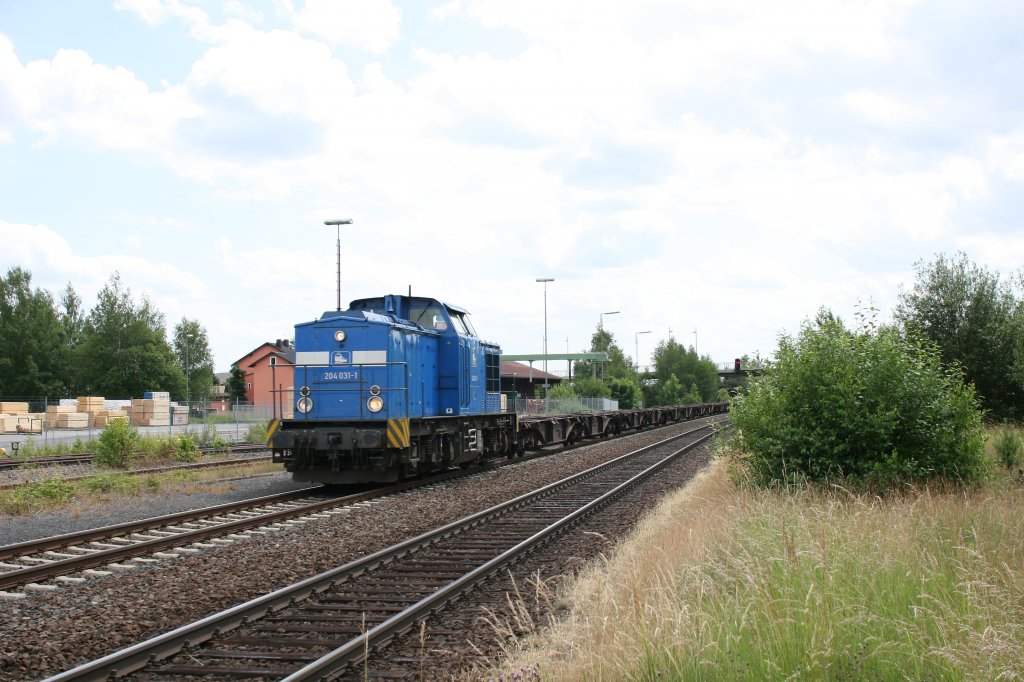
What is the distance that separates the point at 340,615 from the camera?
668cm

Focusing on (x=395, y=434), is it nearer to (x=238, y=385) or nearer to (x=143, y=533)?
(x=143, y=533)

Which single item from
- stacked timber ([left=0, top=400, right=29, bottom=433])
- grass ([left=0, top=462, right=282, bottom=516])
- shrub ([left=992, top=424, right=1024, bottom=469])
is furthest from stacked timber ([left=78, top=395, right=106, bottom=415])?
shrub ([left=992, top=424, right=1024, bottom=469])

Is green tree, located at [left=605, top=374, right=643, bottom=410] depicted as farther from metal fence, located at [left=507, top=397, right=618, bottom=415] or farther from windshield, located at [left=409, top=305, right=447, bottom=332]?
windshield, located at [left=409, top=305, right=447, bottom=332]

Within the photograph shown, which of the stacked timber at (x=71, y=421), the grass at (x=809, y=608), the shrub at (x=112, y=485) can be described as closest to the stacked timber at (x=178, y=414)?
the stacked timber at (x=71, y=421)

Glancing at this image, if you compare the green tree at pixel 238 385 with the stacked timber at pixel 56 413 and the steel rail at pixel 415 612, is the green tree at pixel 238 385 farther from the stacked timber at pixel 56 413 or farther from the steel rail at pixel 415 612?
the steel rail at pixel 415 612

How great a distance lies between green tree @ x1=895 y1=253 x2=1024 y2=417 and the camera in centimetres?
2700

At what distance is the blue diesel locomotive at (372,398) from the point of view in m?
14.6

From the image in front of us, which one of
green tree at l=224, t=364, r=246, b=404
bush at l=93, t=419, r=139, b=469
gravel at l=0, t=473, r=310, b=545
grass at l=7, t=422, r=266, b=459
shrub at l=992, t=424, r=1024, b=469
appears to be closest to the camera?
gravel at l=0, t=473, r=310, b=545

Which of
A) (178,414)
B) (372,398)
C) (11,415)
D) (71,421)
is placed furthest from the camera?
(178,414)

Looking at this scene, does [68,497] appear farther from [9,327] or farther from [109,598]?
[9,327]

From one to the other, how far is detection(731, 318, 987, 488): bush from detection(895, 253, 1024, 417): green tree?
16.3 meters

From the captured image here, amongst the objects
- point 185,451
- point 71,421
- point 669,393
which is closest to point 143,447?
point 185,451

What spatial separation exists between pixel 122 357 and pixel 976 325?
6383cm

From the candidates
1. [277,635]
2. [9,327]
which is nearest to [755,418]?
[277,635]
